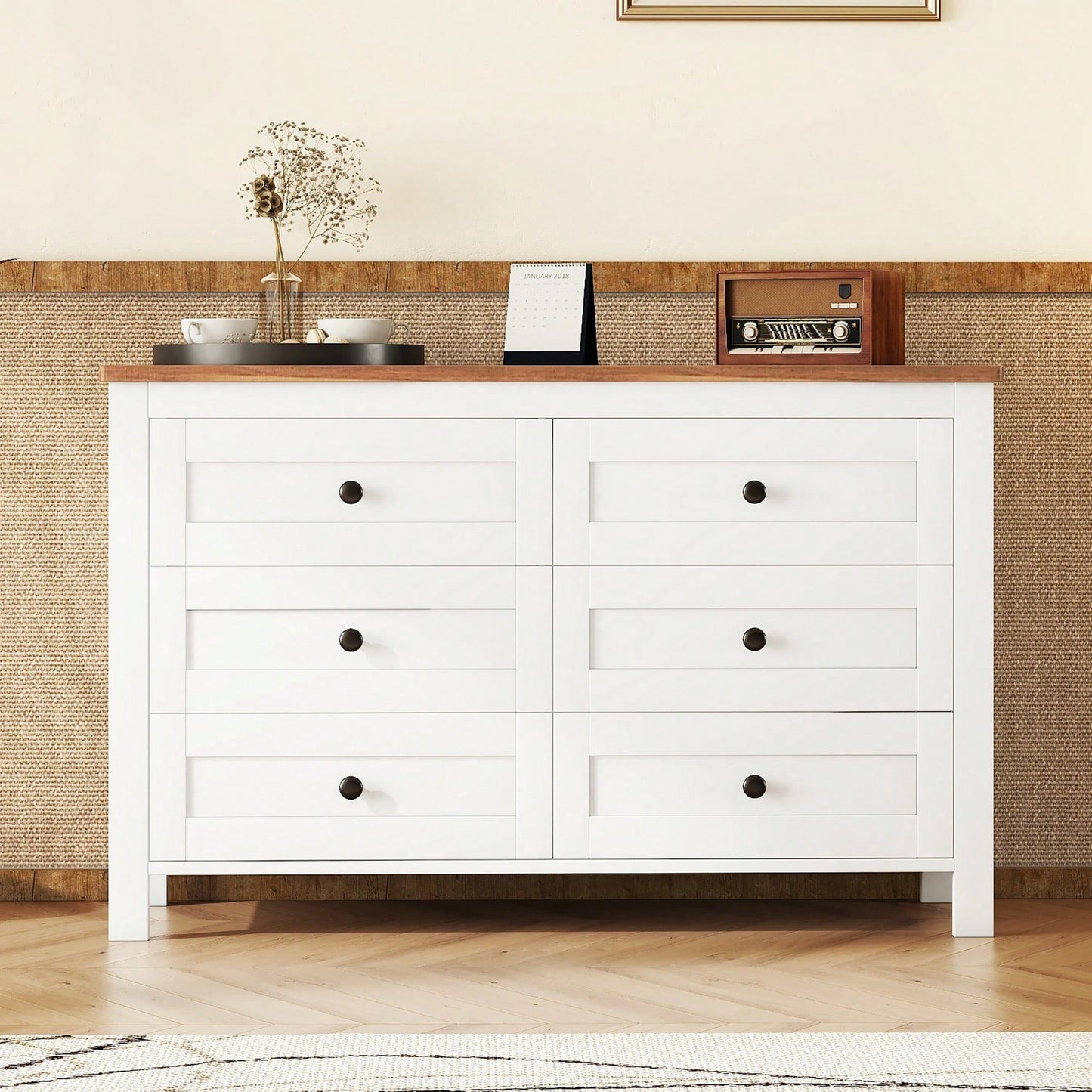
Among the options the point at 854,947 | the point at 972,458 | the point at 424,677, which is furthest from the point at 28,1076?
the point at 972,458

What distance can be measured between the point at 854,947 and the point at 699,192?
4.44 feet

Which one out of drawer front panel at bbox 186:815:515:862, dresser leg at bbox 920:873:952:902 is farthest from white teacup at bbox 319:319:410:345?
dresser leg at bbox 920:873:952:902

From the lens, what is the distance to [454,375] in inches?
71.5

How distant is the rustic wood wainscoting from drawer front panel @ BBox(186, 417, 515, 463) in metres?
0.45

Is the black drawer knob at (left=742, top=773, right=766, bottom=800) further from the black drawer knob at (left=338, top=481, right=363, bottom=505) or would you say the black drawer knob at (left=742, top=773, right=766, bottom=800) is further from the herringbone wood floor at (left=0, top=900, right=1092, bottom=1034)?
the black drawer knob at (left=338, top=481, right=363, bottom=505)

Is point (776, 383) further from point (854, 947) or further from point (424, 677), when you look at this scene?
point (854, 947)

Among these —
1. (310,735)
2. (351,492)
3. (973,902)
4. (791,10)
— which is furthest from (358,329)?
(973,902)

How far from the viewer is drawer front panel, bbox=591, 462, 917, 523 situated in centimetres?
184

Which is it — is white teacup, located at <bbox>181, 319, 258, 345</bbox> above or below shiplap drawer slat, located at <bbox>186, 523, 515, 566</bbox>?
above

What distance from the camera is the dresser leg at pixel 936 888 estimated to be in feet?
7.06

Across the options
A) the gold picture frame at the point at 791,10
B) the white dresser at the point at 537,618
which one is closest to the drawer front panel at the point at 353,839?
the white dresser at the point at 537,618

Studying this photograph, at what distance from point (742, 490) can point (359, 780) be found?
73 cm

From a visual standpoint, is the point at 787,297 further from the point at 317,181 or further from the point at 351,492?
the point at 317,181

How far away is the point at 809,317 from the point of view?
1922 millimetres
